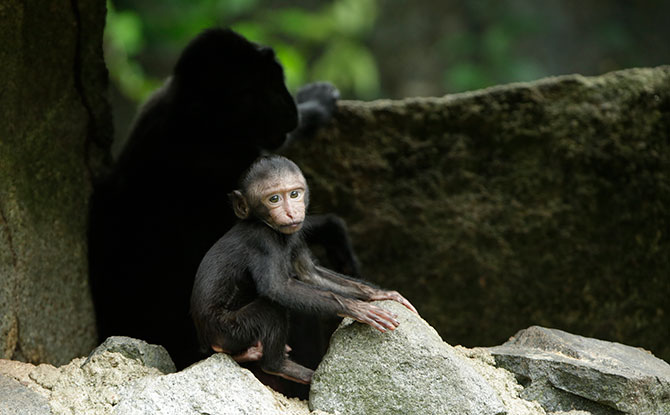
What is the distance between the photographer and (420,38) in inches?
441

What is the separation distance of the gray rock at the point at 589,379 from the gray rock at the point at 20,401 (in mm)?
1585

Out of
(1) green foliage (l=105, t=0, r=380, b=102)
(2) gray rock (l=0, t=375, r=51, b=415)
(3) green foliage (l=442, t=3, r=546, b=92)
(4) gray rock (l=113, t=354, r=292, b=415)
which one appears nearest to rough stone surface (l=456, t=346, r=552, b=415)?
(4) gray rock (l=113, t=354, r=292, b=415)

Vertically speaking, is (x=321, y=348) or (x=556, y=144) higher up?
(x=556, y=144)

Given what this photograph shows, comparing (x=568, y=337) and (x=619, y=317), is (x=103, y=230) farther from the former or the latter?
(x=619, y=317)

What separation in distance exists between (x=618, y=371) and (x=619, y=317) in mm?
1738

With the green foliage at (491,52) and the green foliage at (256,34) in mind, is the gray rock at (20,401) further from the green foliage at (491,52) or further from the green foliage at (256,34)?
the green foliage at (491,52)

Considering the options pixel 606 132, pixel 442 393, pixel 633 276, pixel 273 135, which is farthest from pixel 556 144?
pixel 442 393

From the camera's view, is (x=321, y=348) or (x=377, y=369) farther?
(x=321, y=348)

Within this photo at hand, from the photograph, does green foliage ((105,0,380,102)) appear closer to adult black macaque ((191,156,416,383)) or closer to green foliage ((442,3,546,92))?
green foliage ((442,3,546,92))

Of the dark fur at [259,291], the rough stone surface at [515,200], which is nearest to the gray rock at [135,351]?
the dark fur at [259,291]

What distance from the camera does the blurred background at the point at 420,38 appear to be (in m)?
8.63

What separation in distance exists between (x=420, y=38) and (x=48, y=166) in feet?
27.8

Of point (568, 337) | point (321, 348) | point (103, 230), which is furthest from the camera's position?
point (103, 230)

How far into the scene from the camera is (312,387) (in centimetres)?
251
